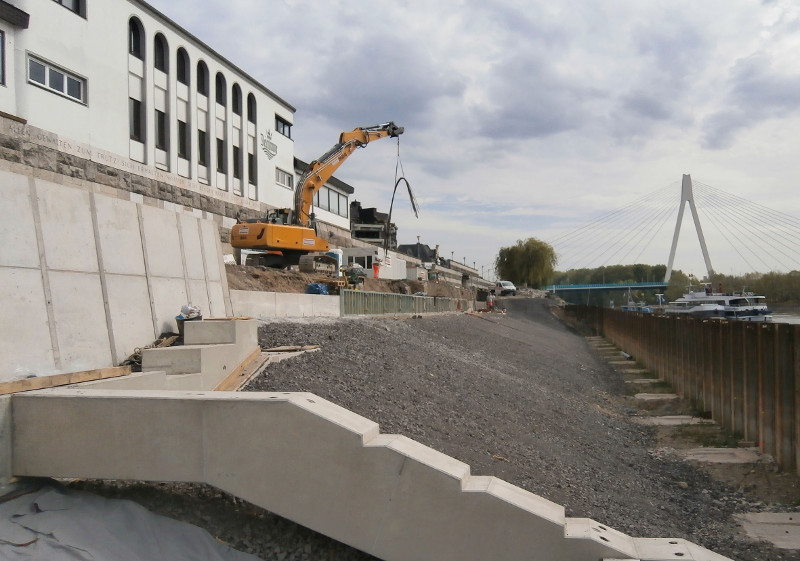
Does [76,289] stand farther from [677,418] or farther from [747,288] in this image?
[747,288]

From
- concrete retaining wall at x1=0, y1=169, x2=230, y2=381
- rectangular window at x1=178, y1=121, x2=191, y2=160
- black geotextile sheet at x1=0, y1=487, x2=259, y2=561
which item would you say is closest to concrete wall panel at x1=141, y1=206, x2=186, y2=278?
concrete retaining wall at x1=0, y1=169, x2=230, y2=381

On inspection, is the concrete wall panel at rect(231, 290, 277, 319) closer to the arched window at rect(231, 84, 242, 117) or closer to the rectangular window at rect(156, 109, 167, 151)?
the rectangular window at rect(156, 109, 167, 151)

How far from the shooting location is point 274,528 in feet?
17.6

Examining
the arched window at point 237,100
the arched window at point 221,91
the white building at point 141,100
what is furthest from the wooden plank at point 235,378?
the arched window at point 237,100

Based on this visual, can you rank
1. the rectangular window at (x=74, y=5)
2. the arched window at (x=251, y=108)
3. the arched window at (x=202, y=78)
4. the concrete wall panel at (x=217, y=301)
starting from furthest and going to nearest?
the arched window at (x=251, y=108), the arched window at (x=202, y=78), the rectangular window at (x=74, y=5), the concrete wall panel at (x=217, y=301)

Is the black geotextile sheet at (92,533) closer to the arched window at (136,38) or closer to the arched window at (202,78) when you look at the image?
the arched window at (136,38)

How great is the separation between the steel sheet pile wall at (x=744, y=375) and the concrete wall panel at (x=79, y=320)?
419 inches

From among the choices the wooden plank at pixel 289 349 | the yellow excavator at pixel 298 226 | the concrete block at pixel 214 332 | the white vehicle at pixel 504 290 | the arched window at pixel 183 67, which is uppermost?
the arched window at pixel 183 67

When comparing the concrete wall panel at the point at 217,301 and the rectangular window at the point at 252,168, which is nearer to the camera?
the concrete wall panel at the point at 217,301

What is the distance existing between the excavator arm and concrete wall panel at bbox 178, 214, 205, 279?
65.8 ft

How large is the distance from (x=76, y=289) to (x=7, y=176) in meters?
1.40

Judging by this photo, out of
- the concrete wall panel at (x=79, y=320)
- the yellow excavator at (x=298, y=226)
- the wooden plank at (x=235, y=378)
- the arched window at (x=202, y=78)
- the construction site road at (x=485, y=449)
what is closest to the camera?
the construction site road at (x=485, y=449)

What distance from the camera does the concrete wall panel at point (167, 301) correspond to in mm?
8859

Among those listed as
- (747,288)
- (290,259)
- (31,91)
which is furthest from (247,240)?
(747,288)
